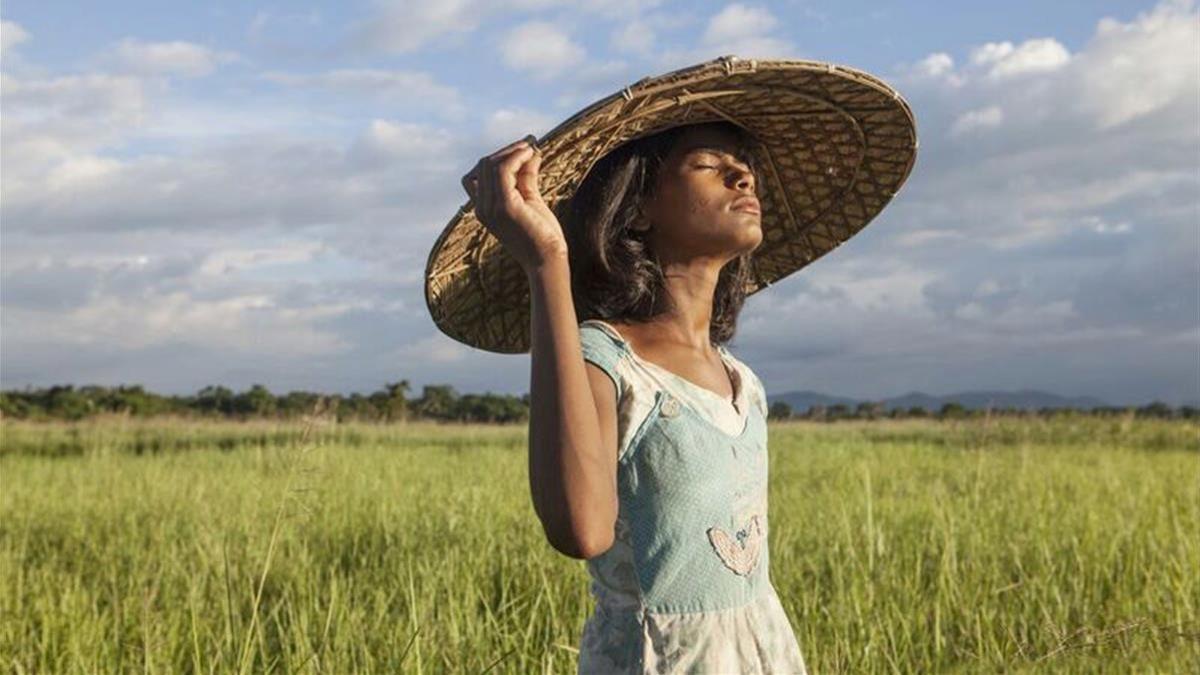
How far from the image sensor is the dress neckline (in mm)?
1686

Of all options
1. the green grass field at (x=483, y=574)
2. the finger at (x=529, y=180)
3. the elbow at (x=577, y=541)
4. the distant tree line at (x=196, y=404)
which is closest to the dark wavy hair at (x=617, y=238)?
the finger at (x=529, y=180)

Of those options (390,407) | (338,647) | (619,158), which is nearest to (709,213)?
(619,158)

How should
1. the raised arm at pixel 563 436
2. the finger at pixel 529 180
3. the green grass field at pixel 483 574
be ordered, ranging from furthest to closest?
the green grass field at pixel 483 574
the finger at pixel 529 180
the raised arm at pixel 563 436

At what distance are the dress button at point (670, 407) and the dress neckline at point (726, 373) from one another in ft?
0.18

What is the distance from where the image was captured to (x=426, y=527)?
16.1 ft

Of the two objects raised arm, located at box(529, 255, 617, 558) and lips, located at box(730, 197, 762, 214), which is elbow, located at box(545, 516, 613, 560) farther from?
lips, located at box(730, 197, 762, 214)

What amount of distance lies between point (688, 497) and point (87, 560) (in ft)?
14.0

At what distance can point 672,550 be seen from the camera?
5.23ft

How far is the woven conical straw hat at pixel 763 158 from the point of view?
1.80 metres

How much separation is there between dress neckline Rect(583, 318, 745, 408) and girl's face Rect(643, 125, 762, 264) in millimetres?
182

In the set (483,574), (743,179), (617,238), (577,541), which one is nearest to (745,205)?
(743,179)

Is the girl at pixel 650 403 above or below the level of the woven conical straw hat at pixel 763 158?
below

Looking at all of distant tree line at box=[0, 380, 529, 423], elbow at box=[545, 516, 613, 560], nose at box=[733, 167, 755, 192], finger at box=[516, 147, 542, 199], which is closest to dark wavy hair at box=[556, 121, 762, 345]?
nose at box=[733, 167, 755, 192]

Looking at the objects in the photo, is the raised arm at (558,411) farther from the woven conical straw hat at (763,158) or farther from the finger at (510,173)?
the woven conical straw hat at (763,158)
